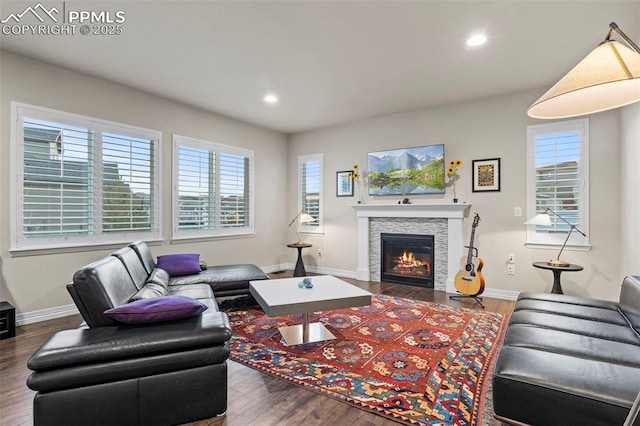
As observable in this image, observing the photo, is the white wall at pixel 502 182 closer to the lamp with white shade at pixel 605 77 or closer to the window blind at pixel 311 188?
the window blind at pixel 311 188

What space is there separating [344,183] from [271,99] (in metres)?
2.08

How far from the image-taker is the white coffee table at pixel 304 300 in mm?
2566

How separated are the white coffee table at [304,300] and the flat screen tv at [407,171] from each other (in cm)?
251

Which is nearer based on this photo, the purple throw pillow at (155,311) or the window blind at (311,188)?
the purple throw pillow at (155,311)

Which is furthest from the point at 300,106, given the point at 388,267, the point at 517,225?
the point at 517,225

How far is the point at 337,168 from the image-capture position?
235 inches

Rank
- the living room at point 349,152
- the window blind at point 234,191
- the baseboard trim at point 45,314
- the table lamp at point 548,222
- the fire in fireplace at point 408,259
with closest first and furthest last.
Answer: the living room at point 349,152
the baseboard trim at point 45,314
the table lamp at point 548,222
the fire in fireplace at point 408,259
the window blind at point 234,191

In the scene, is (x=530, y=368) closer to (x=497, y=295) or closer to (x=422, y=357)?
(x=422, y=357)

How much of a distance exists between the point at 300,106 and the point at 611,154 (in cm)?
409

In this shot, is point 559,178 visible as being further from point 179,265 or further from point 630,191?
point 179,265

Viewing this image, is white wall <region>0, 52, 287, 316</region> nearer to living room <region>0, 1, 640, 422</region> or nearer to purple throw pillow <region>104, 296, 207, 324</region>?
living room <region>0, 1, 640, 422</region>

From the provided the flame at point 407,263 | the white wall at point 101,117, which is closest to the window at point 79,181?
the white wall at point 101,117

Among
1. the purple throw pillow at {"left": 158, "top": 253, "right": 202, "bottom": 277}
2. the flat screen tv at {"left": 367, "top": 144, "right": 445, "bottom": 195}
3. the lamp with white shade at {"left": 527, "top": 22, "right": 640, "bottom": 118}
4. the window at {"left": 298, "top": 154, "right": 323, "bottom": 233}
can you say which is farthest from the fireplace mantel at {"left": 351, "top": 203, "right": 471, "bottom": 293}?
the lamp with white shade at {"left": 527, "top": 22, "right": 640, "bottom": 118}

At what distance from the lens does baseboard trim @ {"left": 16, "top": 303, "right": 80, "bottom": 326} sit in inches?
131
